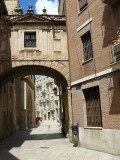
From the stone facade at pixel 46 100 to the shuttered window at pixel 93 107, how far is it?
5314 cm

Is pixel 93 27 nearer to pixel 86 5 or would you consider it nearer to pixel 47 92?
pixel 86 5

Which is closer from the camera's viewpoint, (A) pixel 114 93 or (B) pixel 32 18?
(A) pixel 114 93

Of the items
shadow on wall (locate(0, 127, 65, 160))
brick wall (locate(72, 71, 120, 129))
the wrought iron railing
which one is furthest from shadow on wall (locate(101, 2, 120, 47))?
shadow on wall (locate(0, 127, 65, 160))

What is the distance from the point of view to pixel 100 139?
8.83 metres

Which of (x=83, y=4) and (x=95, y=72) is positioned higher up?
(x=83, y=4)

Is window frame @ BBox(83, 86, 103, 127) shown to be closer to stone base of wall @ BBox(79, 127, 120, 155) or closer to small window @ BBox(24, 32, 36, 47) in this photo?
stone base of wall @ BBox(79, 127, 120, 155)

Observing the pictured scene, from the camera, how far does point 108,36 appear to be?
8883 mm

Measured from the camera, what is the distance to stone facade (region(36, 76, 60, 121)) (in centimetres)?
6521

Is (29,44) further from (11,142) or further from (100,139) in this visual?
(100,139)

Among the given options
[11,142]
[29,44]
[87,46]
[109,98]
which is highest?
[29,44]

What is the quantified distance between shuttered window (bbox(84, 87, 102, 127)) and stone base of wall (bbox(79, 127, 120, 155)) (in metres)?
0.39

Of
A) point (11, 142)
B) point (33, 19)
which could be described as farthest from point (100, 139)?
point (33, 19)

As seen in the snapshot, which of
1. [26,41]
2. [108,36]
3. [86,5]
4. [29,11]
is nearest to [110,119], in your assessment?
[108,36]

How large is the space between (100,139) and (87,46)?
16.5 feet
